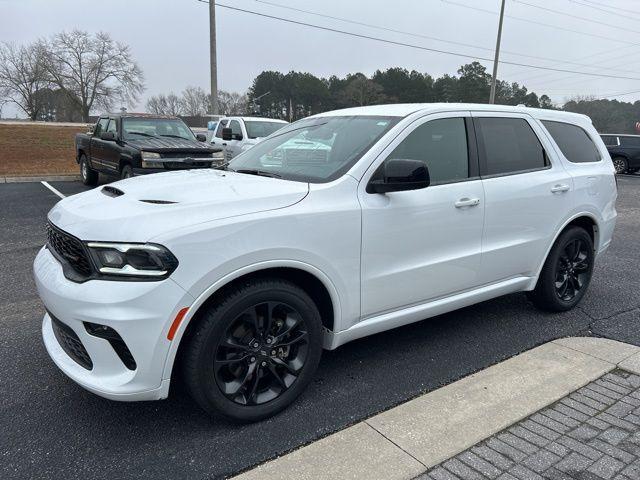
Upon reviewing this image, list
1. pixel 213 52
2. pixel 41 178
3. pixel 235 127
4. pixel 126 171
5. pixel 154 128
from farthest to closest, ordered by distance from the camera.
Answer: pixel 213 52, pixel 41 178, pixel 235 127, pixel 154 128, pixel 126 171

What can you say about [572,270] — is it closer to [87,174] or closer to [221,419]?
[221,419]

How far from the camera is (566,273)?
4418mm

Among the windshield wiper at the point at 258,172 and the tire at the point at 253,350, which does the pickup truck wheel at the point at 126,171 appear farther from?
the tire at the point at 253,350

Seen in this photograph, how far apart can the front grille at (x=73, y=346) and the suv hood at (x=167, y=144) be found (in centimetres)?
719

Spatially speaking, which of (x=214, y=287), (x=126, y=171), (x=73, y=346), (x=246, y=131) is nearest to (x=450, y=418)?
(x=214, y=287)

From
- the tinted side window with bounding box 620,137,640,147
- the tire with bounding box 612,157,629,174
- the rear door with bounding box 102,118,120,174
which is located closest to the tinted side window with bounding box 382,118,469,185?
the rear door with bounding box 102,118,120,174

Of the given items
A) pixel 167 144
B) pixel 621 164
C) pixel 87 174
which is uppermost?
pixel 167 144

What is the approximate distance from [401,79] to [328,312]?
67672 millimetres

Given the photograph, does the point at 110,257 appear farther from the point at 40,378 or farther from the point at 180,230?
the point at 40,378

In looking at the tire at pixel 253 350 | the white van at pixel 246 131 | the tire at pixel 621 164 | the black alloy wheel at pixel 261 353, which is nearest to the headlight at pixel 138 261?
the tire at pixel 253 350

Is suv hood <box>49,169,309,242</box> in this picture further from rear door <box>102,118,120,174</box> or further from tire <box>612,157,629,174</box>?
tire <box>612,157,629,174</box>

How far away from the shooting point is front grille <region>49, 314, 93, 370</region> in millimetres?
2498

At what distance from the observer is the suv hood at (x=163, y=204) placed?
2.40m

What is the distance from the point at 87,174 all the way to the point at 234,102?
6974cm
